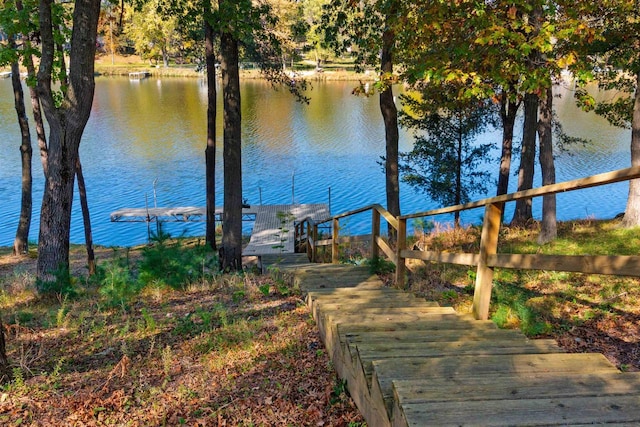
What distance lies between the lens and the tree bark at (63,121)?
750 centimetres

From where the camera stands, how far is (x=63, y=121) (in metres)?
7.77

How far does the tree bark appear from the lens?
750 cm

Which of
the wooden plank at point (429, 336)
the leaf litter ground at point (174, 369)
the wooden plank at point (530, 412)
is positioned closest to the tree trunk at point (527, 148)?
the leaf litter ground at point (174, 369)

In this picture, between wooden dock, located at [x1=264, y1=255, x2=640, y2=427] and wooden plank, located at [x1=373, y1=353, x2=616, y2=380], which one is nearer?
wooden dock, located at [x1=264, y1=255, x2=640, y2=427]

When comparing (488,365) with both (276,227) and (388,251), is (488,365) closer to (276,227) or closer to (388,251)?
(388,251)

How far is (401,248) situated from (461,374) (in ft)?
9.88

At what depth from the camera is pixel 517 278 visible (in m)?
7.54

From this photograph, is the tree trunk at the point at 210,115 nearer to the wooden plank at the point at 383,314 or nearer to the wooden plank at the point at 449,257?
the wooden plank at the point at 449,257

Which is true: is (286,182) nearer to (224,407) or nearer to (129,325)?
(129,325)

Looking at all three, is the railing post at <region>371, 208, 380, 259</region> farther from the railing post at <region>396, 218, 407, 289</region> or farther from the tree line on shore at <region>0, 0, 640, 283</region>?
the tree line on shore at <region>0, 0, 640, 283</region>

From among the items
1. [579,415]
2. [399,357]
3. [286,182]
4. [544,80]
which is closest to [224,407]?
[399,357]

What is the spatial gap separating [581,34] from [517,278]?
4039 millimetres

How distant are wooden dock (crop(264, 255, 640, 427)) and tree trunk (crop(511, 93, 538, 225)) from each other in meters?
8.52

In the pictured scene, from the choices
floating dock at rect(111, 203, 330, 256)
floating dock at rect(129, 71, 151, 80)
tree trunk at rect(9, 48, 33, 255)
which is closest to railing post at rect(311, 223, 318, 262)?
floating dock at rect(111, 203, 330, 256)
